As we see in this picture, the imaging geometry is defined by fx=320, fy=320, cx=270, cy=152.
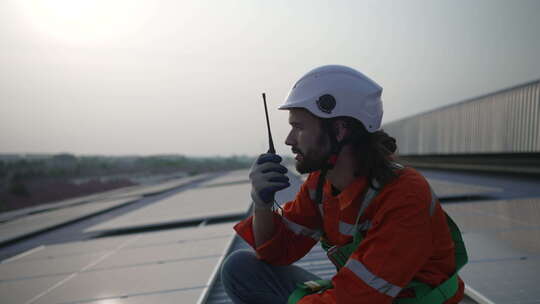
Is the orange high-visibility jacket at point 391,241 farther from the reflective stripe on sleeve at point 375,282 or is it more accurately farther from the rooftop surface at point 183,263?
the rooftop surface at point 183,263

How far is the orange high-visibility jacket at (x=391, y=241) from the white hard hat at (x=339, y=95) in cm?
37

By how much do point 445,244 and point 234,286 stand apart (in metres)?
1.24

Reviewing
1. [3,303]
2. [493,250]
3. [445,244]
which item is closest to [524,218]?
[493,250]

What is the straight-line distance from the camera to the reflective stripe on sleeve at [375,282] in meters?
1.24

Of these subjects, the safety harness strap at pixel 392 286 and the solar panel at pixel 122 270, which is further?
the solar panel at pixel 122 270

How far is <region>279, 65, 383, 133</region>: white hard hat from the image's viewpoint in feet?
5.63

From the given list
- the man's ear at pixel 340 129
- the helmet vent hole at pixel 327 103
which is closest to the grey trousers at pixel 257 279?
the man's ear at pixel 340 129

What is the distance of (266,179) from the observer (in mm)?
1761

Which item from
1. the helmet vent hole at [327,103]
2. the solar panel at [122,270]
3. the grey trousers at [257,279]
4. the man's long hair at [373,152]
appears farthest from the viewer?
the solar panel at [122,270]

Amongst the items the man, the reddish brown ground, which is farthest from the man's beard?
the reddish brown ground

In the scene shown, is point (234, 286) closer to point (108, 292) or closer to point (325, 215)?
point (325, 215)

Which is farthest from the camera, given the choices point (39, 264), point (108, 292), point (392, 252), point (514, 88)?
point (514, 88)

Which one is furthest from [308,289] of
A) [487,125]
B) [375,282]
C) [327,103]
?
[487,125]

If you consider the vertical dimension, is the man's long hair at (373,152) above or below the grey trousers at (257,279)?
above
